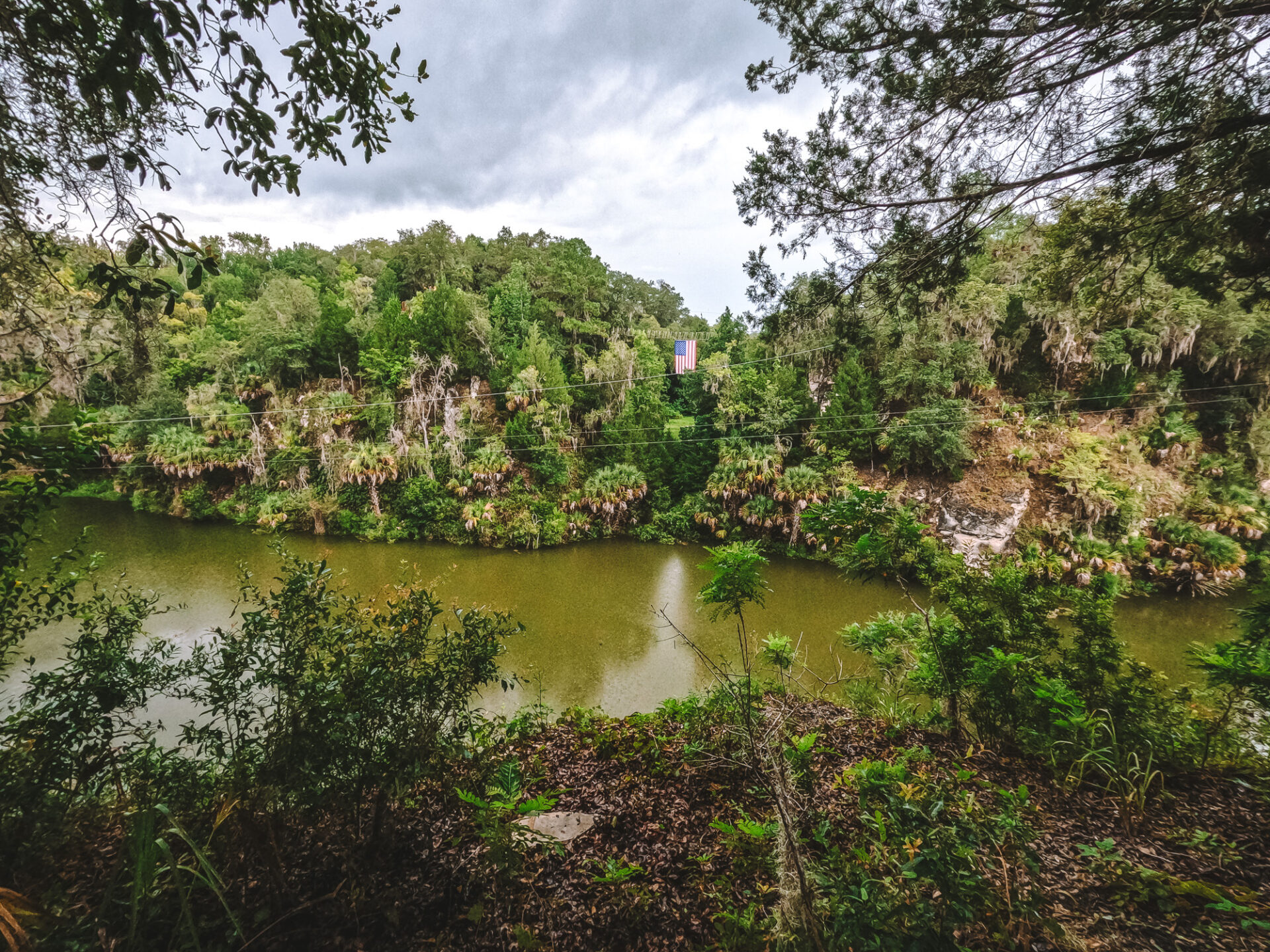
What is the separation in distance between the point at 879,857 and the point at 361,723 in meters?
2.25

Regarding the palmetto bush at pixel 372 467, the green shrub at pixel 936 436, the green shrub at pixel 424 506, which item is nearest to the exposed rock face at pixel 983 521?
the green shrub at pixel 936 436

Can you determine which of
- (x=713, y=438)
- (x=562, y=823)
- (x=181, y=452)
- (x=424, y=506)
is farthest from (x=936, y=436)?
(x=181, y=452)

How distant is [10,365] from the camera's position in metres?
2.27

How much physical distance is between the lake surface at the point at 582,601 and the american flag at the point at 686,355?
281 inches

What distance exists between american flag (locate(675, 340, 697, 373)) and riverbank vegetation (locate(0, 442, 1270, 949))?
14.0m

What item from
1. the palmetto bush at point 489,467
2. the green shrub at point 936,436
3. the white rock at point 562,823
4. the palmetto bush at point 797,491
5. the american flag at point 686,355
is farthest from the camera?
the american flag at point 686,355

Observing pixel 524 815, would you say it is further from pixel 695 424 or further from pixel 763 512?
pixel 695 424

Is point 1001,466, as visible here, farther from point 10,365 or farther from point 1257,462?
point 10,365

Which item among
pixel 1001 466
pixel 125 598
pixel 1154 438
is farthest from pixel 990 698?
pixel 1154 438

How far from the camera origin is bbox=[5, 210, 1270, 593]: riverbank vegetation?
10062 mm

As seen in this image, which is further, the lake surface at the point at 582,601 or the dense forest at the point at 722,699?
the lake surface at the point at 582,601

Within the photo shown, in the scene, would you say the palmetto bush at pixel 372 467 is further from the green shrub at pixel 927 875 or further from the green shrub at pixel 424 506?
the green shrub at pixel 927 875

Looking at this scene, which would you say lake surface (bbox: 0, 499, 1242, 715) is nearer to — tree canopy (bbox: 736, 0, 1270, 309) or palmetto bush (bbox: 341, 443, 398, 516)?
palmetto bush (bbox: 341, 443, 398, 516)

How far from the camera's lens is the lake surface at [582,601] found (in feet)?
20.2
